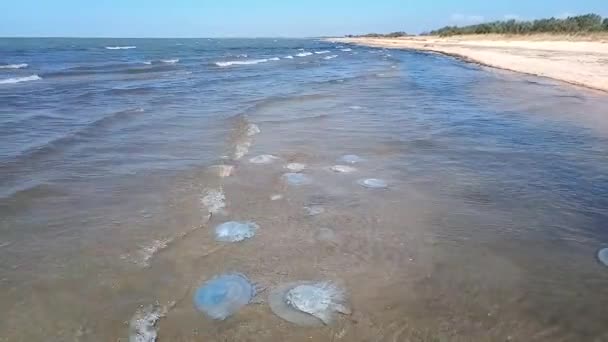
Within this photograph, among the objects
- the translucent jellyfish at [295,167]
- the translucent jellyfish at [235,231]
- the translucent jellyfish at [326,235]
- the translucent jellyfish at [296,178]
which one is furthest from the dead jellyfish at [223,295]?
the translucent jellyfish at [295,167]

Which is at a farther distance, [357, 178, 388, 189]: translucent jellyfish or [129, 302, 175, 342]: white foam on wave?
[357, 178, 388, 189]: translucent jellyfish

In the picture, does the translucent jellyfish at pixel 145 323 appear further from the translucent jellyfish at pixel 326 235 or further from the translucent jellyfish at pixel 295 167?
the translucent jellyfish at pixel 295 167

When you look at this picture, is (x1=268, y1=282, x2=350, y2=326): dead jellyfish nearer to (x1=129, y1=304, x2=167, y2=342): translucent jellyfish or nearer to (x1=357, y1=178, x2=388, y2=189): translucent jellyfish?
(x1=129, y1=304, x2=167, y2=342): translucent jellyfish

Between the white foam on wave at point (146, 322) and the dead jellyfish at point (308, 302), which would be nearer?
the white foam on wave at point (146, 322)

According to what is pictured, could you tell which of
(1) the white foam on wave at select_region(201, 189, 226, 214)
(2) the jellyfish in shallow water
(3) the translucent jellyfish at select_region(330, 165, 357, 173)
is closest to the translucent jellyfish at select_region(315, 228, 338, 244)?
(1) the white foam on wave at select_region(201, 189, 226, 214)

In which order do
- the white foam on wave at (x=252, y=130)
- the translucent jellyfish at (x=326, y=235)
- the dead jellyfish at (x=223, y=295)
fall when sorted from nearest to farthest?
the dead jellyfish at (x=223, y=295)
the translucent jellyfish at (x=326, y=235)
the white foam on wave at (x=252, y=130)

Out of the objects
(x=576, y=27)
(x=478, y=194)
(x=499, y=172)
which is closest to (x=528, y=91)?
(x=499, y=172)

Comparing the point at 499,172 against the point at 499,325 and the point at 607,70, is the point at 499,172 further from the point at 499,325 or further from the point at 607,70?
the point at 607,70
